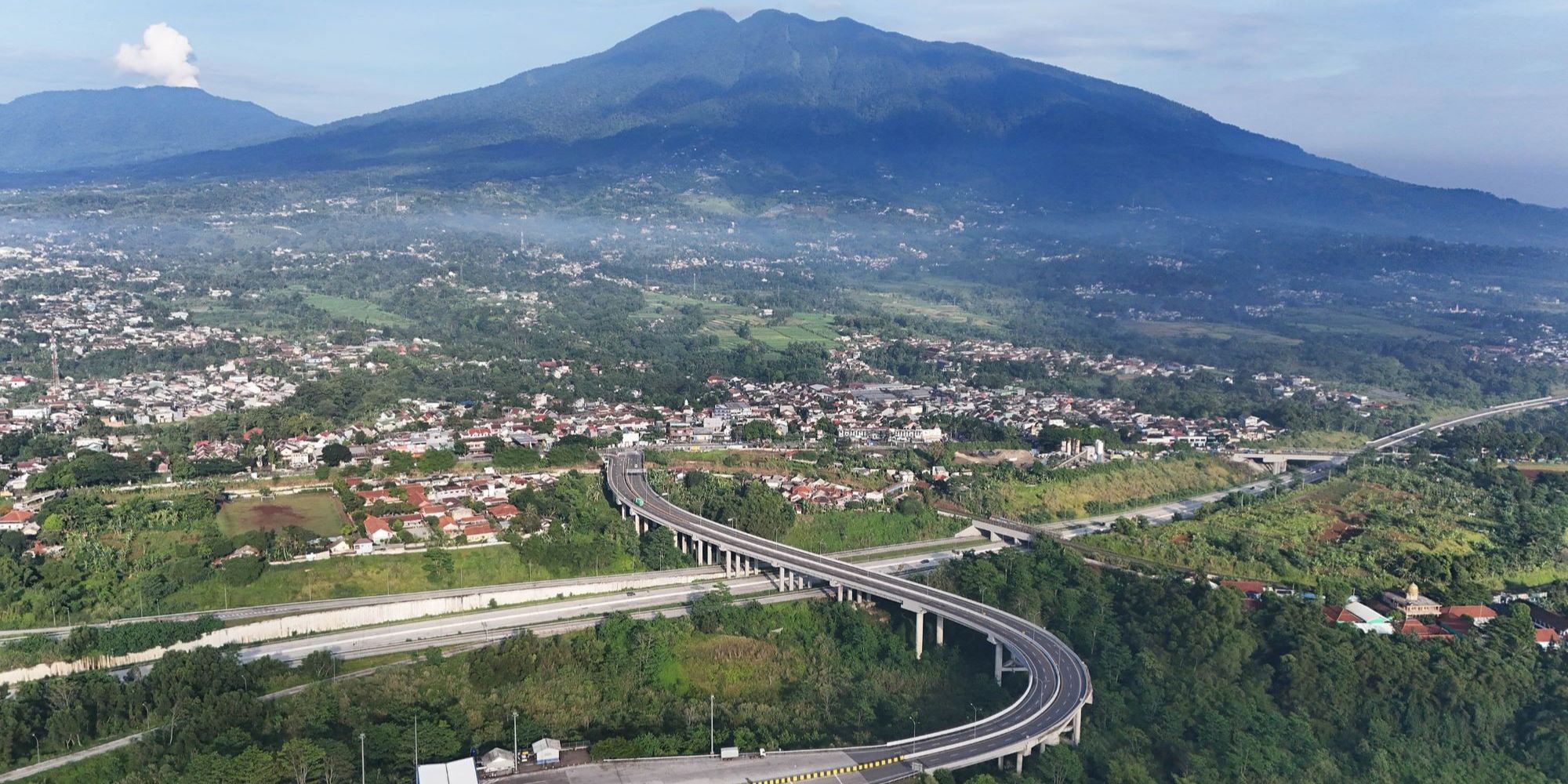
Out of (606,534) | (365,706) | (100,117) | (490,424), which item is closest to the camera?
(365,706)

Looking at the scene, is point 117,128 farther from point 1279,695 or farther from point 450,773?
point 1279,695

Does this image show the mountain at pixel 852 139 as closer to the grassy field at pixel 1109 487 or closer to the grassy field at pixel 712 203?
the grassy field at pixel 712 203

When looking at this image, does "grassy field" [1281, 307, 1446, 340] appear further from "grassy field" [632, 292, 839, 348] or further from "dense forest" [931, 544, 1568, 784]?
"dense forest" [931, 544, 1568, 784]

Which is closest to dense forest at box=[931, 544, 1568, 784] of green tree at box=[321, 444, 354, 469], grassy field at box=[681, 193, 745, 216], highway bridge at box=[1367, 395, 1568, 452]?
green tree at box=[321, 444, 354, 469]

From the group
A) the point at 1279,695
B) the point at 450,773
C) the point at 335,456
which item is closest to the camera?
the point at 450,773

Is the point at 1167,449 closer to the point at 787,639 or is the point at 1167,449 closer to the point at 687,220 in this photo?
the point at 787,639

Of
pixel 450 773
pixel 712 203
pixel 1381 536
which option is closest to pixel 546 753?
pixel 450 773

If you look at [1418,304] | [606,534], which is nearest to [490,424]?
[606,534]
